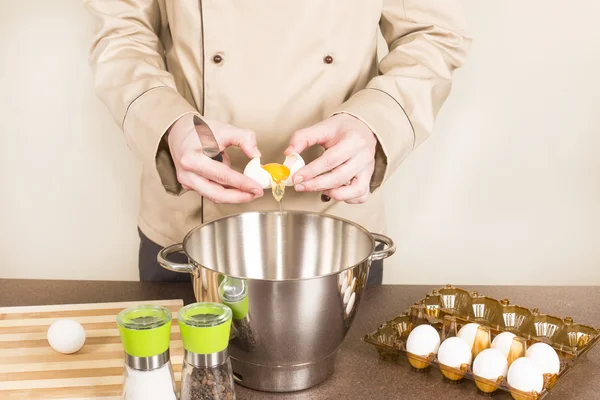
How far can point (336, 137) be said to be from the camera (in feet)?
3.99

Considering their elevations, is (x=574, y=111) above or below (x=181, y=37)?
below

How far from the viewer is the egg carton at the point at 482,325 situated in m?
1.05

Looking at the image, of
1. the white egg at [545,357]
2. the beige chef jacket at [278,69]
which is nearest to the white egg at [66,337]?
the beige chef jacket at [278,69]

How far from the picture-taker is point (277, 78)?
1339 millimetres

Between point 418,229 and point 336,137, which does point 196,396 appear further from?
point 418,229

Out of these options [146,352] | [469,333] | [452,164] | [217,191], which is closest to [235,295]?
[146,352]

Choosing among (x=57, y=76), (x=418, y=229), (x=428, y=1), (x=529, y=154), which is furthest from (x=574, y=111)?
(x=57, y=76)

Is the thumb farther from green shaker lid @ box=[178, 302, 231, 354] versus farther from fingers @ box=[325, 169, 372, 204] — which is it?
green shaker lid @ box=[178, 302, 231, 354]

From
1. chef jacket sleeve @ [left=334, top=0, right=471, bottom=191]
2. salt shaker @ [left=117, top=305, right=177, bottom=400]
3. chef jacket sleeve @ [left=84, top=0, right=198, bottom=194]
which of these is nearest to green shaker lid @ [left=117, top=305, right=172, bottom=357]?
salt shaker @ [left=117, top=305, right=177, bottom=400]

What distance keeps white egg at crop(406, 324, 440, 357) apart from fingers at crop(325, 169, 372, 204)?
0.24 meters

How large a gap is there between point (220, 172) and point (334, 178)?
0.57ft

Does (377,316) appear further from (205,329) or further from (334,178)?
(205,329)

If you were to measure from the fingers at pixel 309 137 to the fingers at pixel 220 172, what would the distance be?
9cm

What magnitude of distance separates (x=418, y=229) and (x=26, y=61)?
3.65 ft
